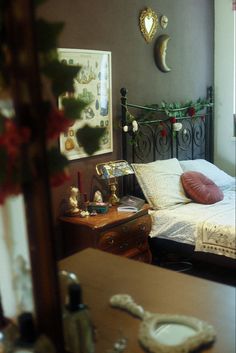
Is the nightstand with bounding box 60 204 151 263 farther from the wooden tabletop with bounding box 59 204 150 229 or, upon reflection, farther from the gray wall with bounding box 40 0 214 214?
Answer: the gray wall with bounding box 40 0 214 214

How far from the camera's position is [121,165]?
169 cm

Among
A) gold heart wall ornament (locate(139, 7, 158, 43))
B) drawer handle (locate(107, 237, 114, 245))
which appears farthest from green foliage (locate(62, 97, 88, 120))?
gold heart wall ornament (locate(139, 7, 158, 43))

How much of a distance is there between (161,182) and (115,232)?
493 millimetres

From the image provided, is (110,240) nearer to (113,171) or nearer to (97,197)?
(97,197)

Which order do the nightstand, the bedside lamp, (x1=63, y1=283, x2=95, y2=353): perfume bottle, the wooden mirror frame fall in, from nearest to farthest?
the wooden mirror frame
(x1=63, y1=283, x2=95, y2=353): perfume bottle
the nightstand
the bedside lamp

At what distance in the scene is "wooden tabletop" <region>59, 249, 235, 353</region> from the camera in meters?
0.58

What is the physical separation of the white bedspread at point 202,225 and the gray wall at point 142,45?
33cm

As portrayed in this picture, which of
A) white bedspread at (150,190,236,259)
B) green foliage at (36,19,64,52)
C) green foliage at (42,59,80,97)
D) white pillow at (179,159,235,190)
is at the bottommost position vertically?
white bedspread at (150,190,236,259)

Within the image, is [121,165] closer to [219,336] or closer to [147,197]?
[147,197]

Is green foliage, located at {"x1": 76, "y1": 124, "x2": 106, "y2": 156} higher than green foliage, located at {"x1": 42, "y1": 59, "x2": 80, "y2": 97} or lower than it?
lower

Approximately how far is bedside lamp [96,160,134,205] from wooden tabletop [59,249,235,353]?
78 cm

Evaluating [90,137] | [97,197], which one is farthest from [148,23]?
[90,137]

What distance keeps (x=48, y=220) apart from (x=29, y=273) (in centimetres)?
8

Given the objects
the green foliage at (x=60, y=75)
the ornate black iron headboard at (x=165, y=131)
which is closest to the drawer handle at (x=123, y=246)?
the ornate black iron headboard at (x=165, y=131)
